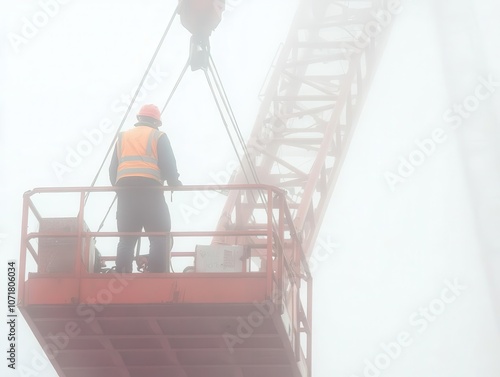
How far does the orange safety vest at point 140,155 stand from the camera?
46.2 ft

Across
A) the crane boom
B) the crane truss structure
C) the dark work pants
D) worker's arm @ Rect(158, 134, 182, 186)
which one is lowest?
the crane boom

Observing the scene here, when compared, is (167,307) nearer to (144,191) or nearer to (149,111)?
(144,191)

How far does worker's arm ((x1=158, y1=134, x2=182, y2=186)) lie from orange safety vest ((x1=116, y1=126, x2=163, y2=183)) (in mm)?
61

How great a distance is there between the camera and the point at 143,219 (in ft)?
46.1

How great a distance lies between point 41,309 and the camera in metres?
13.8

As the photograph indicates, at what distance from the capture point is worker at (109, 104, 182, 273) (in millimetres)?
13945

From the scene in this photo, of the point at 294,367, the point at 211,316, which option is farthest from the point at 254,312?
the point at 294,367

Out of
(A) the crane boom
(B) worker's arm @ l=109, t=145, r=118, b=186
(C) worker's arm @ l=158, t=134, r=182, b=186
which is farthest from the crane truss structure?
(C) worker's arm @ l=158, t=134, r=182, b=186

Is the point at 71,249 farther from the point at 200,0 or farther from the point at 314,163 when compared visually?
the point at 314,163

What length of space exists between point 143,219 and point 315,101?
11.1 m

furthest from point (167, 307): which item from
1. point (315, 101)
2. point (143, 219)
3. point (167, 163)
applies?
point (315, 101)

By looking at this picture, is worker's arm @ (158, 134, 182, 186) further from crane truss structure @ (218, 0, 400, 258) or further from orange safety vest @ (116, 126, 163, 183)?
crane truss structure @ (218, 0, 400, 258)

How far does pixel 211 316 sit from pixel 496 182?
32.9 meters

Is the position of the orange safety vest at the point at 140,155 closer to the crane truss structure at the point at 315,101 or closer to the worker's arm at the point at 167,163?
the worker's arm at the point at 167,163
